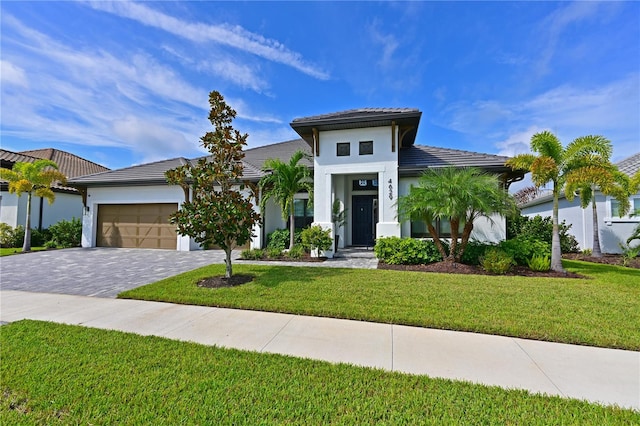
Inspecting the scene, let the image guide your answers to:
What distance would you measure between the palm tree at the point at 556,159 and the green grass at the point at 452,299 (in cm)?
159

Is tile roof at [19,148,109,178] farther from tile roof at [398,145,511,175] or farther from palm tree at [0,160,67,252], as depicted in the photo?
tile roof at [398,145,511,175]

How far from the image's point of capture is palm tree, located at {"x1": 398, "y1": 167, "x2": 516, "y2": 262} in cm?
845

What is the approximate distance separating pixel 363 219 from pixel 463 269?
18.8 feet

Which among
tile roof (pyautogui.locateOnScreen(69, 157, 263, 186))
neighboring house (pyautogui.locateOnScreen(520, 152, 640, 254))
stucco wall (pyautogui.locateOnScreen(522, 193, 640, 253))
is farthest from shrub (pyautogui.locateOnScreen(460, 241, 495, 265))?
tile roof (pyautogui.locateOnScreen(69, 157, 263, 186))

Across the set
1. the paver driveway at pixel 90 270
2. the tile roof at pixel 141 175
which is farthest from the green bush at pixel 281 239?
the tile roof at pixel 141 175

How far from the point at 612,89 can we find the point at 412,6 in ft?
28.8

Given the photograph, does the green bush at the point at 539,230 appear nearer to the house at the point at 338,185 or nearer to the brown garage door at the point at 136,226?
the house at the point at 338,185

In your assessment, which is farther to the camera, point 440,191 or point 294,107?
point 294,107

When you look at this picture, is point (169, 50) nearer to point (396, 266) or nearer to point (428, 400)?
point (396, 266)

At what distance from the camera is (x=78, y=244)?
15797 millimetres

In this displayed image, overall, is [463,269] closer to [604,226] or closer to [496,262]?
[496,262]

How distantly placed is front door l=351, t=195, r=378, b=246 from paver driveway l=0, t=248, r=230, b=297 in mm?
6605

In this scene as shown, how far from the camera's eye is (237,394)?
2633 millimetres

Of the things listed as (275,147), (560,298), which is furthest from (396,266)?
(275,147)
